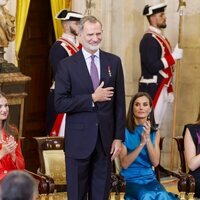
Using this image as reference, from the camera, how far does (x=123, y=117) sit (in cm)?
535

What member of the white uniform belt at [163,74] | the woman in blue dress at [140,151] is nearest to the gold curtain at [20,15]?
the white uniform belt at [163,74]

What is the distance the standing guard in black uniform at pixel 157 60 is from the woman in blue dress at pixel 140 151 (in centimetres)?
237

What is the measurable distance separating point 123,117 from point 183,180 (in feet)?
3.19

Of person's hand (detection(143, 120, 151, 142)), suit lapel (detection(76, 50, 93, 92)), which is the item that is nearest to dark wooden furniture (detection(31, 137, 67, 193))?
person's hand (detection(143, 120, 151, 142))

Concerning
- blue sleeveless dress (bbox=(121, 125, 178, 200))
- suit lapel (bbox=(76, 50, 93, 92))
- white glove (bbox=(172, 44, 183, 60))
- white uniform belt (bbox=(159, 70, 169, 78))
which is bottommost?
blue sleeveless dress (bbox=(121, 125, 178, 200))

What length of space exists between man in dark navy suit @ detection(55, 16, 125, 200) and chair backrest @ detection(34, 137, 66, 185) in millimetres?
926

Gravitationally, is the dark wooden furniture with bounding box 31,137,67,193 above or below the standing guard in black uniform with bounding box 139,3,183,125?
below

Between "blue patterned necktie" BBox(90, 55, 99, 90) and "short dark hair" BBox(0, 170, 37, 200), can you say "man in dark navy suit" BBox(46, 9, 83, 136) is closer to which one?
"blue patterned necktie" BBox(90, 55, 99, 90)

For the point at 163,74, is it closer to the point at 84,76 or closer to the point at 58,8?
the point at 58,8

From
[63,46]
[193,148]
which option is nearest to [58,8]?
[63,46]

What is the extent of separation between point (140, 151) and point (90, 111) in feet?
3.41

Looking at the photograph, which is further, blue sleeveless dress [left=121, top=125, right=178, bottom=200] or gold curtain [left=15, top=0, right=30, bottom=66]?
gold curtain [left=15, top=0, right=30, bottom=66]

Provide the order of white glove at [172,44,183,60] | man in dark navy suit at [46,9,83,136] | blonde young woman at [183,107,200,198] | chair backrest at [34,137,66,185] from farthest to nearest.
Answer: white glove at [172,44,183,60] < man in dark navy suit at [46,9,83,136] < chair backrest at [34,137,66,185] < blonde young woman at [183,107,200,198]

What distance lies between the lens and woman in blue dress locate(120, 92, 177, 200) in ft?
20.0
